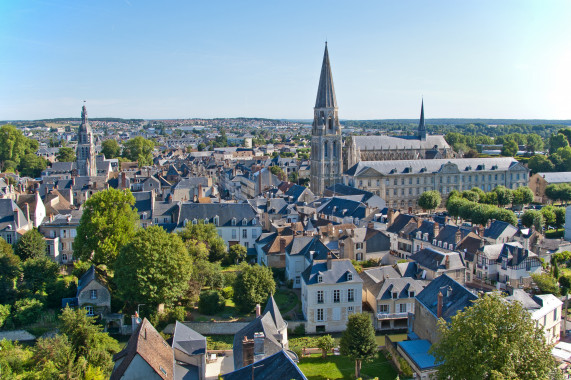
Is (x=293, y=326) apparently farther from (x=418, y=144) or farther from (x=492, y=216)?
(x=418, y=144)

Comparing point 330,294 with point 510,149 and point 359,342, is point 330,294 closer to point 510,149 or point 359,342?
point 359,342

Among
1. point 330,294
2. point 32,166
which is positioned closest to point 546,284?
point 330,294

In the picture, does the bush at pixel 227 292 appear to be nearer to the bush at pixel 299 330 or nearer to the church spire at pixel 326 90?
the bush at pixel 299 330

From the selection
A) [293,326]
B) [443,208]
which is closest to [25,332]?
[293,326]

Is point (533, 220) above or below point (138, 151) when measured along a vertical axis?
below

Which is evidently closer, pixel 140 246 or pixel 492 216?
pixel 140 246

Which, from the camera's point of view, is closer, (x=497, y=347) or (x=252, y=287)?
(x=497, y=347)

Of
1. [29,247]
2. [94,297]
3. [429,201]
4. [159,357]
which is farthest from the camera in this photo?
[429,201]
